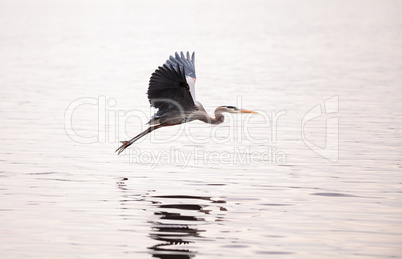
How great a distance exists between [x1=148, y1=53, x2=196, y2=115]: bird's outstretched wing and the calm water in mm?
941

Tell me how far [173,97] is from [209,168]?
1383 millimetres

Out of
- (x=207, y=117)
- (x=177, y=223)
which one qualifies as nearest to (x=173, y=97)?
(x=207, y=117)

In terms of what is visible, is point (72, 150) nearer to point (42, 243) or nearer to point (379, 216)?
Answer: point (42, 243)

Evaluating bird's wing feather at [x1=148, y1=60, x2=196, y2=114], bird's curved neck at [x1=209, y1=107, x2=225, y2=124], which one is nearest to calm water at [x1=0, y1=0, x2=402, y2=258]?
bird's curved neck at [x1=209, y1=107, x2=225, y2=124]

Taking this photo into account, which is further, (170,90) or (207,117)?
(207,117)

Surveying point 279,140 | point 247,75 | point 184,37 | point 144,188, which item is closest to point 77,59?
point 247,75

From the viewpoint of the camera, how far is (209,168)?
38.0ft

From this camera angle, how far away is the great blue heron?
1135 cm

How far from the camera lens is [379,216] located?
28.6ft

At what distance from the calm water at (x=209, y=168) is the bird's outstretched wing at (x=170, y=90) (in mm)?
941

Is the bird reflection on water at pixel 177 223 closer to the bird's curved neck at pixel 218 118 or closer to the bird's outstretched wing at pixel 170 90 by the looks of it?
the bird's outstretched wing at pixel 170 90

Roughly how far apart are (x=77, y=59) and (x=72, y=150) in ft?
67.3

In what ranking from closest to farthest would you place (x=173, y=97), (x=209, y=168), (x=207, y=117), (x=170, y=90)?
(x=209, y=168) → (x=170, y=90) → (x=173, y=97) → (x=207, y=117)

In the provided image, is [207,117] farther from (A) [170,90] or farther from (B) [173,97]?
(A) [170,90]
